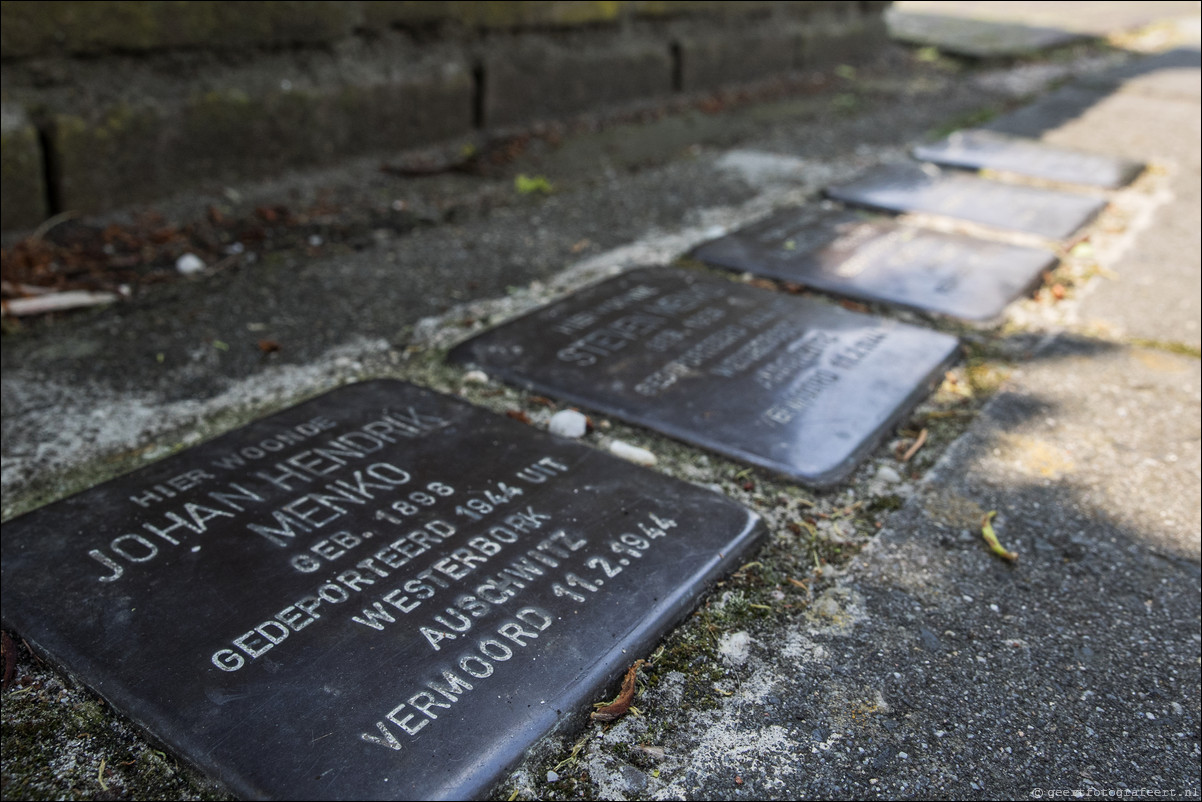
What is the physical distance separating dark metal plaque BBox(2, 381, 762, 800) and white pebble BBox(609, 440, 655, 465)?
0.19 ft

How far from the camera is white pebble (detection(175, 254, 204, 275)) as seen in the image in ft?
7.32

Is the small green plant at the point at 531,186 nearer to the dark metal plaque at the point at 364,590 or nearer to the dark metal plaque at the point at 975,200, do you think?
the dark metal plaque at the point at 975,200

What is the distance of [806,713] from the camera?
45.1 inches

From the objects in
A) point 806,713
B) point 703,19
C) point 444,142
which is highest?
point 703,19

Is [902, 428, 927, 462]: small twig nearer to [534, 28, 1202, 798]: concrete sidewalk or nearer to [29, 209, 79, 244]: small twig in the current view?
[534, 28, 1202, 798]: concrete sidewalk

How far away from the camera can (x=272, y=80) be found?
2600 millimetres

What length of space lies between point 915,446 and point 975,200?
1.52m

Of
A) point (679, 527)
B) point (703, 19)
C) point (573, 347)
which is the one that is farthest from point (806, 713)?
point (703, 19)

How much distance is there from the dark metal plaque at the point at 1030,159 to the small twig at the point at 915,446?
6.23 feet

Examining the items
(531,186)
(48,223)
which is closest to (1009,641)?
(531,186)

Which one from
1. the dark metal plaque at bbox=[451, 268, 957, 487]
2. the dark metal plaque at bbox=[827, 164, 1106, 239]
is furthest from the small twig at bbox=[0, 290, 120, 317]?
the dark metal plaque at bbox=[827, 164, 1106, 239]

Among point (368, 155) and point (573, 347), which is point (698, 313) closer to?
point (573, 347)

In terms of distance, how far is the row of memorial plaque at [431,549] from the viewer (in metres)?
1.05

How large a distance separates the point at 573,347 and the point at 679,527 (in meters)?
0.65
